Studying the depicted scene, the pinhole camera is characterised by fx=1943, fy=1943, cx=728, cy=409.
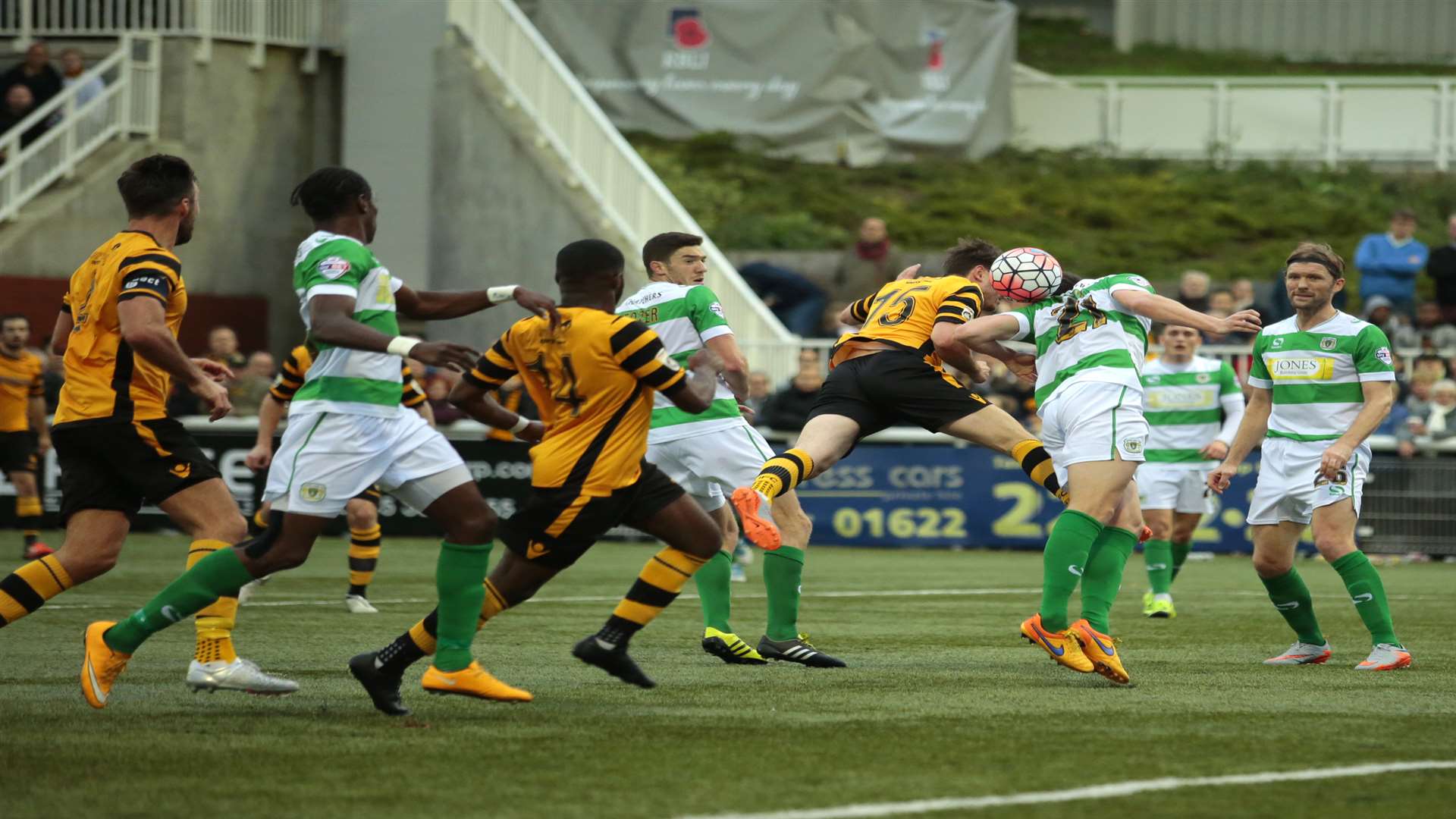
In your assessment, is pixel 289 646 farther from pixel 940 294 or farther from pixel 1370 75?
pixel 1370 75

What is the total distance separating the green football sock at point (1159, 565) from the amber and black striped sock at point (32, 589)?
743 centimetres

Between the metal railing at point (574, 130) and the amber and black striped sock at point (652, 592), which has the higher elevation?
the metal railing at point (574, 130)

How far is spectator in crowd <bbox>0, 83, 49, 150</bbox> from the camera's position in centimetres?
2398

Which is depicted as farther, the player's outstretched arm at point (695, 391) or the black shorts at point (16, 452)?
the black shorts at point (16, 452)

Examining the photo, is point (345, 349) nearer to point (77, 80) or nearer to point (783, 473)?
point (783, 473)

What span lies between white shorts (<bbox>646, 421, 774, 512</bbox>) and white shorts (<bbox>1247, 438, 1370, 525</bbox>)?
2.43 metres

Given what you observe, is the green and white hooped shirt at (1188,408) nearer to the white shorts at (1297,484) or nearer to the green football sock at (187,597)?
the white shorts at (1297,484)

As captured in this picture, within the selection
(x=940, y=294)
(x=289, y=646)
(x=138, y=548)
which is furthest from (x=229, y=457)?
(x=940, y=294)

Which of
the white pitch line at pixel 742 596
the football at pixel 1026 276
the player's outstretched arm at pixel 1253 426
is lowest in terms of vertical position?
the white pitch line at pixel 742 596

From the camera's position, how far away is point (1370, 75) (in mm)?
37000

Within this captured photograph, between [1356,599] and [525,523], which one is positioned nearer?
[525,523]

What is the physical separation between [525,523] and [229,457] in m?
14.2

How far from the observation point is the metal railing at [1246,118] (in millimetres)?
29984

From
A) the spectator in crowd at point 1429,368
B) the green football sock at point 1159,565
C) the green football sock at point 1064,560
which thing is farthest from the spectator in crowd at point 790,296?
the green football sock at point 1064,560
